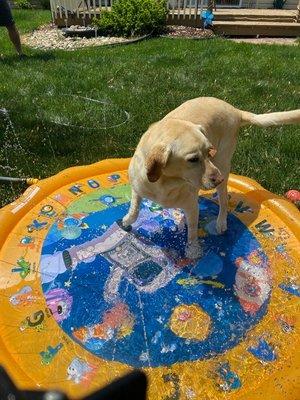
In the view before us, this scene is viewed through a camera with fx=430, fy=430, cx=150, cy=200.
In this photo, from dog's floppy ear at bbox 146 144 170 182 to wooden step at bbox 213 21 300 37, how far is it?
1375cm

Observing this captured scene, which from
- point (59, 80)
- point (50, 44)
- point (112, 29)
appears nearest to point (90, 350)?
point (59, 80)

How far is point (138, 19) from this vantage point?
13.8m

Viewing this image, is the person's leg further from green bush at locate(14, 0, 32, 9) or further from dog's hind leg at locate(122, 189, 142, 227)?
green bush at locate(14, 0, 32, 9)

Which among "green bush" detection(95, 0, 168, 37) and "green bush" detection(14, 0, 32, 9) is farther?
"green bush" detection(14, 0, 32, 9)

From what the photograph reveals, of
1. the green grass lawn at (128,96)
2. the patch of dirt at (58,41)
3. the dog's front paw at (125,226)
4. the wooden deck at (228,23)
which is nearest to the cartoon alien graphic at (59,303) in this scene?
the dog's front paw at (125,226)

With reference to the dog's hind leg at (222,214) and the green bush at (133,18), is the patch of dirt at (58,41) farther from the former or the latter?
the dog's hind leg at (222,214)

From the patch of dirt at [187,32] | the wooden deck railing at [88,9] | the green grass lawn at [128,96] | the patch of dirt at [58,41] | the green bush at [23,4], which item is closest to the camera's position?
the green grass lawn at [128,96]

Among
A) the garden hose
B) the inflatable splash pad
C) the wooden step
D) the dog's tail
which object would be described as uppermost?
the dog's tail

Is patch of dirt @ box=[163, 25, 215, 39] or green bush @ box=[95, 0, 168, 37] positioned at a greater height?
green bush @ box=[95, 0, 168, 37]

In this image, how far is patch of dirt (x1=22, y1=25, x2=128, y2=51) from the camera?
43.8 feet

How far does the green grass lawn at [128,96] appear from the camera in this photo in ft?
19.9

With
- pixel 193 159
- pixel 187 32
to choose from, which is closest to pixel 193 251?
pixel 193 159

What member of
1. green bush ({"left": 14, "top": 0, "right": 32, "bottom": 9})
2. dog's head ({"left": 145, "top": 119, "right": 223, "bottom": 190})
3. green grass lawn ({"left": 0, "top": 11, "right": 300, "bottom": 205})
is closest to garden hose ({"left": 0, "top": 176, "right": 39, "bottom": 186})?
green grass lawn ({"left": 0, "top": 11, "right": 300, "bottom": 205})

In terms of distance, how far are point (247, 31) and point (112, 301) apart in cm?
1454
